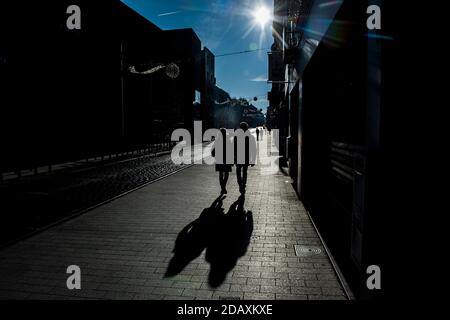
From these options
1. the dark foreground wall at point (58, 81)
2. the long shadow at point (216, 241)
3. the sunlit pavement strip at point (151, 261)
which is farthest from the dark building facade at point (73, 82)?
the long shadow at point (216, 241)

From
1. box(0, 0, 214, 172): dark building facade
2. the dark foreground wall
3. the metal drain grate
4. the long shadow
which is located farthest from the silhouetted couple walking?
the dark foreground wall

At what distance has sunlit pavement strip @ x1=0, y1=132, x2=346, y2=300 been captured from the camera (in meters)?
3.62

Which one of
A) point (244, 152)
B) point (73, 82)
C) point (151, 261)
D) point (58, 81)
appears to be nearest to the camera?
point (151, 261)

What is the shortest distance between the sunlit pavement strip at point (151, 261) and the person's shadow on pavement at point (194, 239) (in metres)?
0.11

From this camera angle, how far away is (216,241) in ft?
17.4

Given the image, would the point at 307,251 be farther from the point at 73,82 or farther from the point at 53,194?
the point at 73,82

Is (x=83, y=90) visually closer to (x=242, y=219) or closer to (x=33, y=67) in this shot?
(x=33, y=67)

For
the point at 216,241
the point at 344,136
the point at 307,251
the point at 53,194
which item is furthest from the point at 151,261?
the point at 53,194

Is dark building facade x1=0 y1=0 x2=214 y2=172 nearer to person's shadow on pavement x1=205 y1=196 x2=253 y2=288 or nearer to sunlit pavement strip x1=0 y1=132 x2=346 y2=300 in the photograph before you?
sunlit pavement strip x1=0 y1=132 x2=346 y2=300

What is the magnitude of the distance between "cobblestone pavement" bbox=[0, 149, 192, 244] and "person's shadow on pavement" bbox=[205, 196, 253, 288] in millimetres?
3472

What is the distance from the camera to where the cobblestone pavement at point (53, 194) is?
6504 mm

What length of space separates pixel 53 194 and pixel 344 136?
8074mm

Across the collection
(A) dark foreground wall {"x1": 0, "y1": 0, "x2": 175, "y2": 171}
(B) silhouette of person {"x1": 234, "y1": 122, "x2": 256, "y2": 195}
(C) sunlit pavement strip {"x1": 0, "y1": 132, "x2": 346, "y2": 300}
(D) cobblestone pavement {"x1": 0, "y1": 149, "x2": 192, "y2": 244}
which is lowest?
(C) sunlit pavement strip {"x1": 0, "y1": 132, "x2": 346, "y2": 300}

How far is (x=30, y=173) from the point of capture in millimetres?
13625
